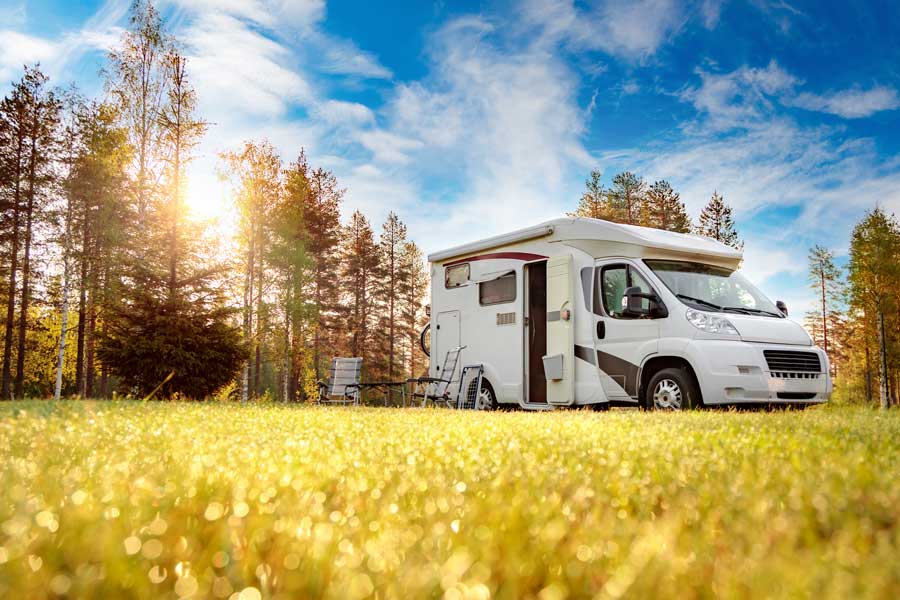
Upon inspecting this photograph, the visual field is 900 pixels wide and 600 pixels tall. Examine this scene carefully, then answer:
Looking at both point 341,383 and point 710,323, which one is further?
point 341,383

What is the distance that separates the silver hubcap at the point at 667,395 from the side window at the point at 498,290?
2.97 m

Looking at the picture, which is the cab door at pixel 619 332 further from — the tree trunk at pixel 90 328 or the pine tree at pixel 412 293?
the pine tree at pixel 412 293

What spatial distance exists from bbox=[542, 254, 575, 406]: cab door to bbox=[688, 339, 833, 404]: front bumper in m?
1.93

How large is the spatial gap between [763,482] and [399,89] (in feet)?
73.9

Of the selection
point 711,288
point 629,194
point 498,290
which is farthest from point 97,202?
point 629,194

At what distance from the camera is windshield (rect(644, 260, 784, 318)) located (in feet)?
28.0

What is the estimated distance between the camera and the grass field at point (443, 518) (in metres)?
1.05

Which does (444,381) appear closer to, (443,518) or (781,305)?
(781,305)

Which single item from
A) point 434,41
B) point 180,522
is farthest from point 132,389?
point 180,522

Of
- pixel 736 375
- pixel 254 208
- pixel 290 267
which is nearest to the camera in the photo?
pixel 736 375

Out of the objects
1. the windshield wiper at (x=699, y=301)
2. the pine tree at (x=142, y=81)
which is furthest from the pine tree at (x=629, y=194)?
the windshield wiper at (x=699, y=301)

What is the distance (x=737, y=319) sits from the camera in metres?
8.06

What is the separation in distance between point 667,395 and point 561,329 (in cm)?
191

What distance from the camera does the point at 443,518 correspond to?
1.64 metres
